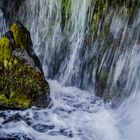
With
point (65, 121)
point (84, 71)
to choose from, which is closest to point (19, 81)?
point (65, 121)

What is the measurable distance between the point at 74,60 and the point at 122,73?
3.92ft

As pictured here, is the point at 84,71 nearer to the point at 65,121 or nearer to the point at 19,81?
the point at 65,121

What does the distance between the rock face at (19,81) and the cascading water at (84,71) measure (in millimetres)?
198

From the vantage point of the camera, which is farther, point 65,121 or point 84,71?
point 84,71

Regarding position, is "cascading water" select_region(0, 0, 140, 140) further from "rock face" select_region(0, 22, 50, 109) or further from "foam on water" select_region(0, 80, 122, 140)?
"rock face" select_region(0, 22, 50, 109)

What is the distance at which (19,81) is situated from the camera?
780 centimetres

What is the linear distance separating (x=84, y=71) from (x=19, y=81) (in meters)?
1.67

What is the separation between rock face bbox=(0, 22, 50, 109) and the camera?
25.4 feet

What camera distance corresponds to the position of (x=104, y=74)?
8.61 m

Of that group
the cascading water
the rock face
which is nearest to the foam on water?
the cascading water

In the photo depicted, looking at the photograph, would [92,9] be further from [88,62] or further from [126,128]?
[126,128]

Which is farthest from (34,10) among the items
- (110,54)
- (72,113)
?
(72,113)

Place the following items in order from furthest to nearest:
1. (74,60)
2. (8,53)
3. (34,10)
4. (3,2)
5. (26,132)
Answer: (3,2) < (34,10) < (74,60) < (8,53) < (26,132)

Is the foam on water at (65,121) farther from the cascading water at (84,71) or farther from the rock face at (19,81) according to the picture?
the rock face at (19,81)
